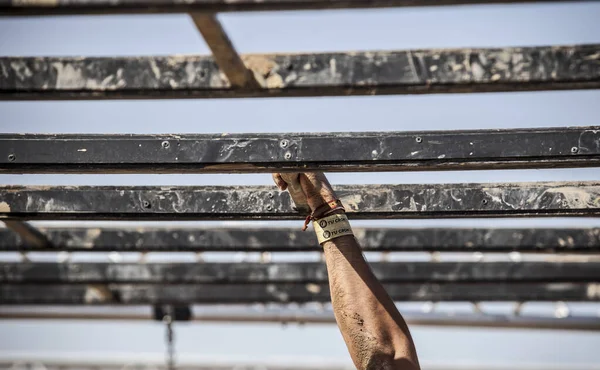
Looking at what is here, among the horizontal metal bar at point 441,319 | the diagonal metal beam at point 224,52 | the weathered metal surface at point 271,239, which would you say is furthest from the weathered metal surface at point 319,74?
the horizontal metal bar at point 441,319

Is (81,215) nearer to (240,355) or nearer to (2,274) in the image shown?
(2,274)

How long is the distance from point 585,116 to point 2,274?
457cm

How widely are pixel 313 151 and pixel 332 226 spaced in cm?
43

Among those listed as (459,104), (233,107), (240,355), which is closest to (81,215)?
(233,107)

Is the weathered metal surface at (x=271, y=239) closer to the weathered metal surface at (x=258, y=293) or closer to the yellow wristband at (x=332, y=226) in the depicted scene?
the weathered metal surface at (x=258, y=293)

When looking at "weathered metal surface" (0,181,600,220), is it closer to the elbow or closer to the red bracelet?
the red bracelet

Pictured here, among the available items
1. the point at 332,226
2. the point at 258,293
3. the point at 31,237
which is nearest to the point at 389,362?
the point at 332,226

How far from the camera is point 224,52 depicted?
3.53m

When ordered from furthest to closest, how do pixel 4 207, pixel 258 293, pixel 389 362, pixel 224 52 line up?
pixel 258 293 < pixel 4 207 < pixel 389 362 < pixel 224 52

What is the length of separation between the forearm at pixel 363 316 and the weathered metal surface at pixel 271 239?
6.95 feet

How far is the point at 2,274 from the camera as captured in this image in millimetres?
7598

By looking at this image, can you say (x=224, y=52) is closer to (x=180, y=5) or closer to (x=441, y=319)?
(x=180, y=5)

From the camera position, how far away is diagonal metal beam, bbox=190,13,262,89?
130 inches

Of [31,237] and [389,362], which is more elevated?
[31,237]
